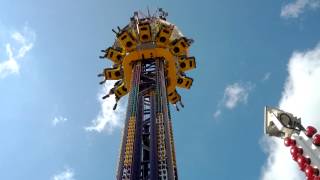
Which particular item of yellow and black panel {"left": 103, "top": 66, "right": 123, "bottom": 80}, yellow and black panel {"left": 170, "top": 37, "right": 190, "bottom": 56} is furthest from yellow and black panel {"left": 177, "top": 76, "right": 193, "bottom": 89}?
yellow and black panel {"left": 103, "top": 66, "right": 123, "bottom": 80}

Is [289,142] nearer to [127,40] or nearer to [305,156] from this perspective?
[305,156]

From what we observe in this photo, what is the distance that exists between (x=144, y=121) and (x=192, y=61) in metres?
11.2

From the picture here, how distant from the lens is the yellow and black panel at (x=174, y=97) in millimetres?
41719

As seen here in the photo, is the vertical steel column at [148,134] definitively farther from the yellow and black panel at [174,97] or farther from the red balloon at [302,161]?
the red balloon at [302,161]

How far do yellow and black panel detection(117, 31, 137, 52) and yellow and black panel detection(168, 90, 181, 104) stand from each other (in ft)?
17.9

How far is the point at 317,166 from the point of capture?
33.8ft

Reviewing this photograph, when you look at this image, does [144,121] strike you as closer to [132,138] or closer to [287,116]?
[132,138]

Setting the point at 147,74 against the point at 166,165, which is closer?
the point at 166,165

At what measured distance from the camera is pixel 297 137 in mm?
11172

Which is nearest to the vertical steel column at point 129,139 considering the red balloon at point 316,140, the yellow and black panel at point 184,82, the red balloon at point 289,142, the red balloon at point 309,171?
the yellow and black panel at point 184,82

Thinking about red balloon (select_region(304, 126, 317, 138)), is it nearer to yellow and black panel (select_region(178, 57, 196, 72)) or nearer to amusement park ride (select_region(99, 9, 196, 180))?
amusement park ride (select_region(99, 9, 196, 180))

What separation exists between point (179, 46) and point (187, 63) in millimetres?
2144

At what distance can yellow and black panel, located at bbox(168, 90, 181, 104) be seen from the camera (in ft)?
137

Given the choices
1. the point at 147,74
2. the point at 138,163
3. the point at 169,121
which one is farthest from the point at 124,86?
the point at 138,163
